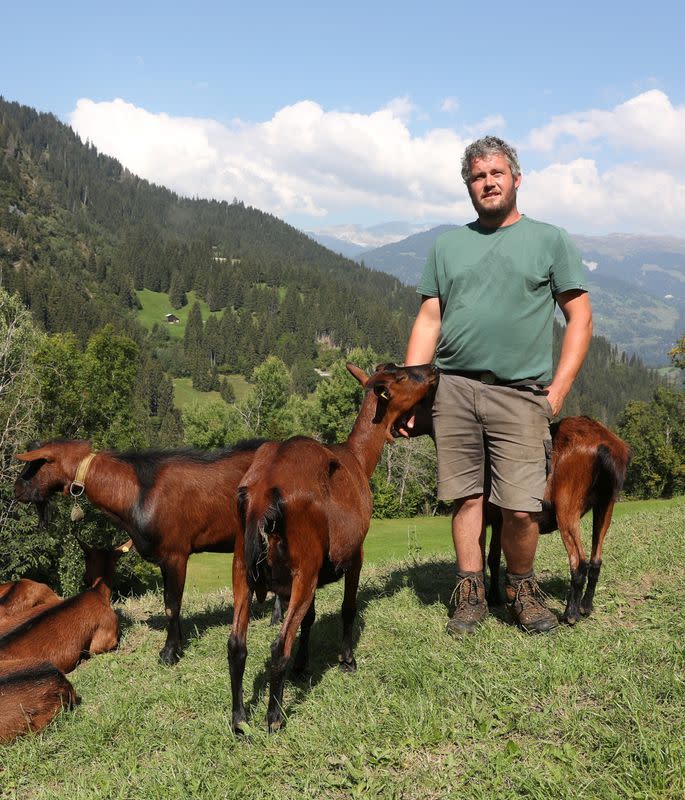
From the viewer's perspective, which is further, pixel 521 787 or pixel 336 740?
pixel 336 740

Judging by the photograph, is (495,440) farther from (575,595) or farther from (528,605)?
(575,595)

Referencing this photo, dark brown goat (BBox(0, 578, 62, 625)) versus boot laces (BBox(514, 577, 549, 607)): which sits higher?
boot laces (BBox(514, 577, 549, 607))

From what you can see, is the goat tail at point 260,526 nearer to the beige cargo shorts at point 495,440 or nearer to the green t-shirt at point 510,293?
the beige cargo shorts at point 495,440

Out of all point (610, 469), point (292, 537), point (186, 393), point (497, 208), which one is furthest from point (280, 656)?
point (186, 393)

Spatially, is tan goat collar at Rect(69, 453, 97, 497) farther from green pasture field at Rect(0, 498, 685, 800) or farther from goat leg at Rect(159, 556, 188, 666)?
green pasture field at Rect(0, 498, 685, 800)

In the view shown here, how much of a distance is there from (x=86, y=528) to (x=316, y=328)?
154 m

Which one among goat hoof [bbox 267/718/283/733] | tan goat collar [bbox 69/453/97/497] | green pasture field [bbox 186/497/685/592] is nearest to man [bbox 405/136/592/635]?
goat hoof [bbox 267/718/283/733]

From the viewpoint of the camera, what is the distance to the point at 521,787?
3.28 metres

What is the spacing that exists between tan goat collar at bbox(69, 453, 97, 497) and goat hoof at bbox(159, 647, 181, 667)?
213cm

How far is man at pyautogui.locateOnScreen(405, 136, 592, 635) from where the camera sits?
5348 mm

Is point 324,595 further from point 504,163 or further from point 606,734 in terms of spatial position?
point 504,163

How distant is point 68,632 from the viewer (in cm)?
757

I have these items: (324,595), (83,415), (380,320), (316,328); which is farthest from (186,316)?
(324,595)

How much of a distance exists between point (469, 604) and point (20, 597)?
7491 mm
